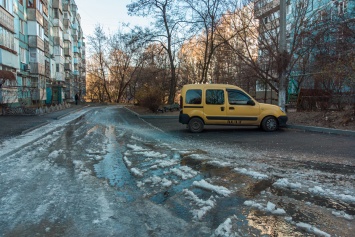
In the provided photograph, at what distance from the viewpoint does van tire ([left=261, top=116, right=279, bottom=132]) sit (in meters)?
12.4

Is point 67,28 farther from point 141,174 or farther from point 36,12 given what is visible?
point 141,174

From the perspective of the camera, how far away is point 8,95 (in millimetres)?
23656

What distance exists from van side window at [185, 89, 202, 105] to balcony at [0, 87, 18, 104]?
54.7 ft

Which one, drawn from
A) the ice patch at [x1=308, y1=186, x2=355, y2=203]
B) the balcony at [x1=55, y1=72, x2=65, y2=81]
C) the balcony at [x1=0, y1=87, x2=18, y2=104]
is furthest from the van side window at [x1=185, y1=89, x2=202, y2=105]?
the balcony at [x1=55, y1=72, x2=65, y2=81]

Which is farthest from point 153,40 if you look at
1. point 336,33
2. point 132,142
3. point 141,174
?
point 141,174

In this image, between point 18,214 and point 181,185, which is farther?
point 181,185

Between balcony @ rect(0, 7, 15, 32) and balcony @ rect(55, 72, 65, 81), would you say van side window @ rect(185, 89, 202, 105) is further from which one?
balcony @ rect(55, 72, 65, 81)

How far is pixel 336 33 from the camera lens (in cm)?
1673

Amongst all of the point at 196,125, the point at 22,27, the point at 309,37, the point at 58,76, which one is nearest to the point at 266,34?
the point at 309,37

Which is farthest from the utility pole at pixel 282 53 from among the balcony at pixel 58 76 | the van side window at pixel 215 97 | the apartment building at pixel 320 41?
the balcony at pixel 58 76

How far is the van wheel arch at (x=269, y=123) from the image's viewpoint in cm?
1243

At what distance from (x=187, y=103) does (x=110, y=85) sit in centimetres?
5903

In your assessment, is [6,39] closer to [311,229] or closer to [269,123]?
[269,123]

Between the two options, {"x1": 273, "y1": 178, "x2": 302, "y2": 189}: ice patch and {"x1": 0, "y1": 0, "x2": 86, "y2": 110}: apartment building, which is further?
{"x1": 0, "y1": 0, "x2": 86, "y2": 110}: apartment building
